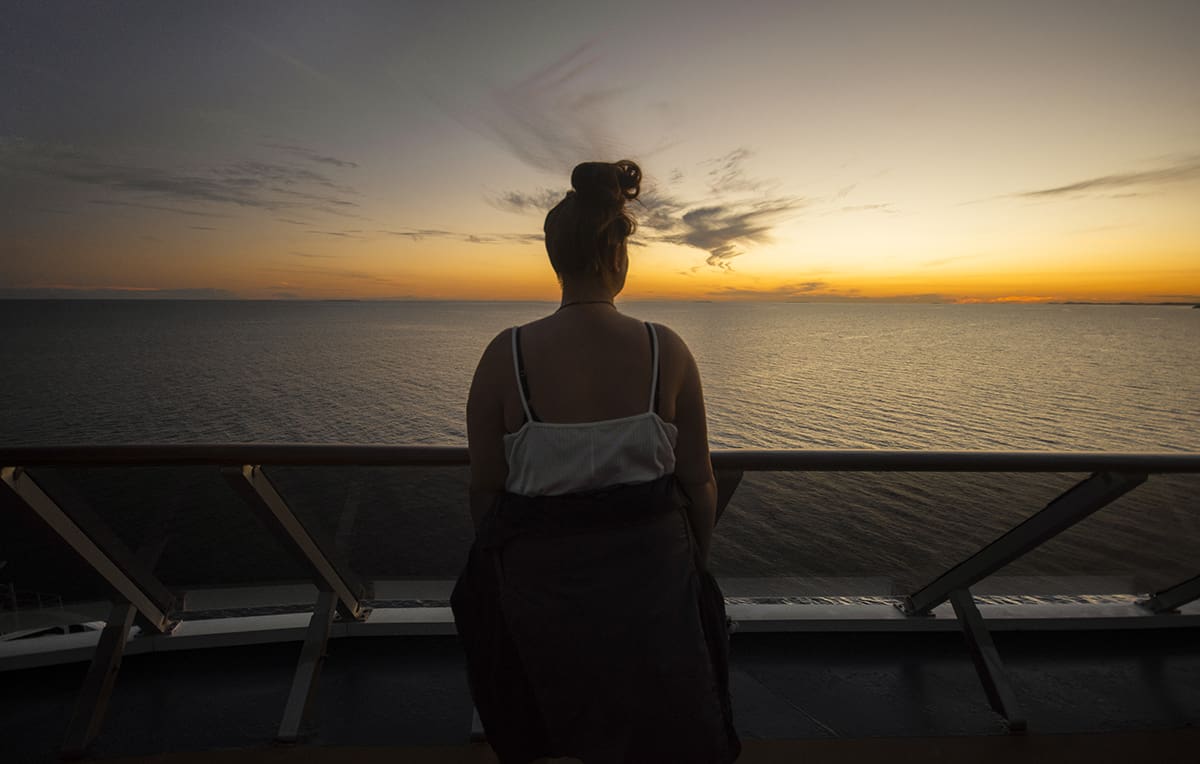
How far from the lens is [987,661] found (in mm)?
2381

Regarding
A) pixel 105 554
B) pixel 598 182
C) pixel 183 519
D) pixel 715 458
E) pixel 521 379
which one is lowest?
pixel 105 554

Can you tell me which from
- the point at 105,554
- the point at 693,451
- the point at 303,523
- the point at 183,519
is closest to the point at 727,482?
the point at 693,451

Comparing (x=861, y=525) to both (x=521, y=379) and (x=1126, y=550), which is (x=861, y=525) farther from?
(x=521, y=379)

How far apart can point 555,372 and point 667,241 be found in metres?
43.7

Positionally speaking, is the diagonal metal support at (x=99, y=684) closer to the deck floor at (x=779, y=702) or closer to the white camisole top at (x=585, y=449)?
the deck floor at (x=779, y=702)

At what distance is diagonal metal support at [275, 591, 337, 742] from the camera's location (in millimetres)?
2115

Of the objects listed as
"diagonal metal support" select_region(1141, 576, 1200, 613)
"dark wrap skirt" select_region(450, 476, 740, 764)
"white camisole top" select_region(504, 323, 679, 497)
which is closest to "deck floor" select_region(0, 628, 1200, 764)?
"diagonal metal support" select_region(1141, 576, 1200, 613)

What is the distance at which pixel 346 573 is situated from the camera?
8.01 feet

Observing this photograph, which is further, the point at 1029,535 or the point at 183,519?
the point at 1029,535

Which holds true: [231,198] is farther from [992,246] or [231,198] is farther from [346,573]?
[992,246]

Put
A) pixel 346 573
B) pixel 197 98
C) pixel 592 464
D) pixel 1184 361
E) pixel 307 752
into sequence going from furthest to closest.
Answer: pixel 1184 361
pixel 197 98
pixel 346 573
pixel 307 752
pixel 592 464

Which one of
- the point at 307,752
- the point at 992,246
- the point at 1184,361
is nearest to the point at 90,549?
the point at 307,752

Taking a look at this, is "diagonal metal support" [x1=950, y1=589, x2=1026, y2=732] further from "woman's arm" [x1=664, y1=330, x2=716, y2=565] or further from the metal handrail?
"woman's arm" [x1=664, y1=330, x2=716, y2=565]

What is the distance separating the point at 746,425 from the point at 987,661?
33.7m
